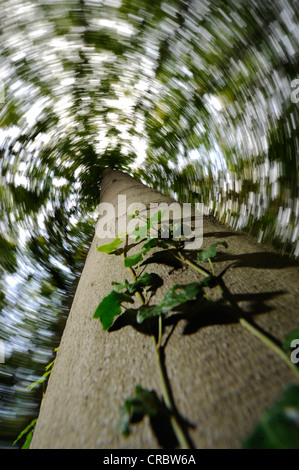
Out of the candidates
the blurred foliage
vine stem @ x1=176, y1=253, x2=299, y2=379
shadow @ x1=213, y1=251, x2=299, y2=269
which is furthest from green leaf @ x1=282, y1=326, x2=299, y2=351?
the blurred foliage

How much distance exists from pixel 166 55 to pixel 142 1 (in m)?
0.26

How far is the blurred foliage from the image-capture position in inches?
30.8

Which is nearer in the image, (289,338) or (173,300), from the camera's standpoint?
(289,338)

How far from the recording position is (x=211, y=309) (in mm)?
403

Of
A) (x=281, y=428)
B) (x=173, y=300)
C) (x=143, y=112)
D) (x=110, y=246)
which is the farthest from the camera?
(x=143, y=112)

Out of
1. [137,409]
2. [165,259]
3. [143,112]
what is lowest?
[137,409]

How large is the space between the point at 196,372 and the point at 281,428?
0.41ft

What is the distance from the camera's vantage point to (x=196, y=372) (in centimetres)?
32

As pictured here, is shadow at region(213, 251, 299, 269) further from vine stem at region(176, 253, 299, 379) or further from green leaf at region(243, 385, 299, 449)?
green leaf at region(243, 385, 299, 449)

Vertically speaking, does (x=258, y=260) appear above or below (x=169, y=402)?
above

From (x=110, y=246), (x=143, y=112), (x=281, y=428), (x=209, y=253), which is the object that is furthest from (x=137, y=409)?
(x=143, y=112)

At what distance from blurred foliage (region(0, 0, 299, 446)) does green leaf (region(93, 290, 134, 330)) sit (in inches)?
23.5

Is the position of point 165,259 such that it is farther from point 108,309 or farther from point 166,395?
point 166,395
